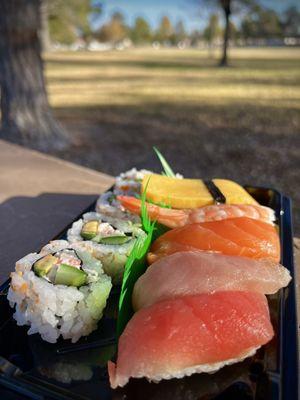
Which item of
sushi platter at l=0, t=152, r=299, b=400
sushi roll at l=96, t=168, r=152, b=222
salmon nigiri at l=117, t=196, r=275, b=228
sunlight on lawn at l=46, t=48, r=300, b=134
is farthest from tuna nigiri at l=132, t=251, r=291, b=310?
sunlight on lawn at l=46, t=48, r=300, b=134

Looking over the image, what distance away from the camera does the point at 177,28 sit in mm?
70375

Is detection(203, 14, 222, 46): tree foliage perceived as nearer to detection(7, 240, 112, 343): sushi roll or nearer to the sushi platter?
the sushi platter

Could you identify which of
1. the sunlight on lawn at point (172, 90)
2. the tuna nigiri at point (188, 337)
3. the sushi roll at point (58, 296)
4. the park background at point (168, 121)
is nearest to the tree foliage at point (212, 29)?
the sunlight on lawn at point (172, 90)

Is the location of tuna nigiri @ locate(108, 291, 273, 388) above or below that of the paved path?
above

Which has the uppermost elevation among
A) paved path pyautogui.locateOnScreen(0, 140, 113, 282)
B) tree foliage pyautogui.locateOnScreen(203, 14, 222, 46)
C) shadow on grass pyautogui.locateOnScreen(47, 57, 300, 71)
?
tree foliage pyautogui.locateOnScreen(203, 14, 222, 46)

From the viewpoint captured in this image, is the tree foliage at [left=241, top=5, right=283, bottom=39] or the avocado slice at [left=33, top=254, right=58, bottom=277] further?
the tree foliage at [left=241, top=5, right=283, bottom=39]

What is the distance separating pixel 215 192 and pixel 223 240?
0.53 meters

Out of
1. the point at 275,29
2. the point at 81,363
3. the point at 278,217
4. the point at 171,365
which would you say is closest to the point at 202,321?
the point at 171,365

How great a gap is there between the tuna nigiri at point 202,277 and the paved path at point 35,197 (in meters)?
0.78

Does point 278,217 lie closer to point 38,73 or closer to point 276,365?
point 276,365

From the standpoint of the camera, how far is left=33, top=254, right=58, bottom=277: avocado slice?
4.41 ft

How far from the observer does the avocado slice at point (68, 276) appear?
1326mm

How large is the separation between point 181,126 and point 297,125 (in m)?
1.83

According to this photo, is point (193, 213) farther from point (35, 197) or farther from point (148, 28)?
point (148, 28)
